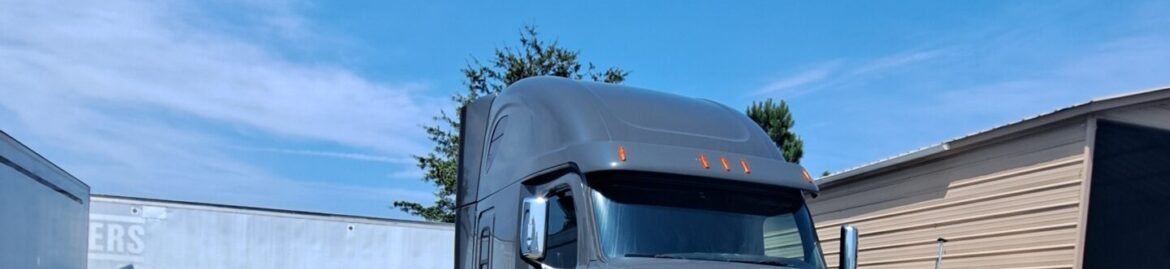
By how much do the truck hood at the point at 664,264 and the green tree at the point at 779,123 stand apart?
21309 millimetres

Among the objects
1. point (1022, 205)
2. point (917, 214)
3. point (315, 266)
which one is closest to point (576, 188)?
point (1022, 205)

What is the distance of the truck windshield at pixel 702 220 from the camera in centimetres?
554

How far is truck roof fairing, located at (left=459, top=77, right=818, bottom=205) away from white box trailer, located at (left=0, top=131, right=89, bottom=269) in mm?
3039

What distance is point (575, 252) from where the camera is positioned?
5.53 metres

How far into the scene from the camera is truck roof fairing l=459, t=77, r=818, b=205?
18.8 ft

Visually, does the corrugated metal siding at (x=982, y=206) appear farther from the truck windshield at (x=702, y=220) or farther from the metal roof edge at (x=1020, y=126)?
the truck windshield at (x=702, y=220)

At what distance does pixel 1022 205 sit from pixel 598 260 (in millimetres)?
4825

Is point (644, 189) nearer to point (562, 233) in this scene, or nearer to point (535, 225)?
point (562, 233)

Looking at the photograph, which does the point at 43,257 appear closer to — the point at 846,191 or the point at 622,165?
the point at 622,165

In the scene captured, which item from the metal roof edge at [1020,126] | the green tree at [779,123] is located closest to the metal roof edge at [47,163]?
the metal roof edge at [1020,126]

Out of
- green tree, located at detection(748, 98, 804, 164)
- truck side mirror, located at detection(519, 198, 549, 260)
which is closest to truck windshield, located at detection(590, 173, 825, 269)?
truck side mirror, located at detection(519, 198, 549, 260)

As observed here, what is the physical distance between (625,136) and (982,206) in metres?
4.53

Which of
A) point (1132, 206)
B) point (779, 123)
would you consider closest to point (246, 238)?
point (1132, 206)

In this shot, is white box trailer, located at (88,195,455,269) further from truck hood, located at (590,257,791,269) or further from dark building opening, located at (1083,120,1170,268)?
truck hood, located at (590,257,791,269)
